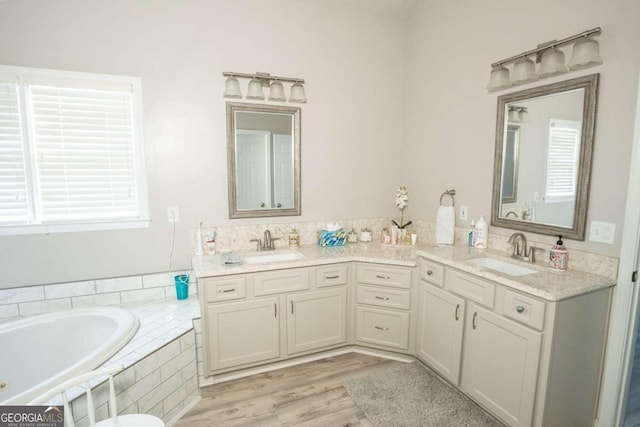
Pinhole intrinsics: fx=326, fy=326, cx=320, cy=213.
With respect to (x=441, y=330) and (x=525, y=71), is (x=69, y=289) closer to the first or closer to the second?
(x=441, y=330)

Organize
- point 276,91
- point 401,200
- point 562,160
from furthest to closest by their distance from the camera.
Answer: point 401,200
point 276,91
point 562,160

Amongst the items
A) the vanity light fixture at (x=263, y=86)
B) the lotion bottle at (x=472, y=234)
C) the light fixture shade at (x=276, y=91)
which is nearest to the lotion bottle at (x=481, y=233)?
the lotion bottle at (x=472, y=234)

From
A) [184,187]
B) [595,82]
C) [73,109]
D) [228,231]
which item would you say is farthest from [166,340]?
[595,82]

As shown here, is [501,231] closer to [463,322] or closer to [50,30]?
[463,322]

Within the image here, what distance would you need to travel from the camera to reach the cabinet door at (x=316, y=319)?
2525 millimetres

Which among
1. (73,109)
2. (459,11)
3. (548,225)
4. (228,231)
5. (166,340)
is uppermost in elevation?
(459,11)

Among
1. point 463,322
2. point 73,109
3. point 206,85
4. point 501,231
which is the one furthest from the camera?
point 206,85

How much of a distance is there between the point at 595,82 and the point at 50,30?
3.45m

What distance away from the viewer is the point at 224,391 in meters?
2.29

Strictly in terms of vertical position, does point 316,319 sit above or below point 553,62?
below

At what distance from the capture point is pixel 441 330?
2348 millimetres

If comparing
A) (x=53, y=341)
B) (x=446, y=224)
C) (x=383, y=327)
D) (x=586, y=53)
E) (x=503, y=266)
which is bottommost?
(x=383, y=327)

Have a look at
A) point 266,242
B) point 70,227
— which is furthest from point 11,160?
point 266,242

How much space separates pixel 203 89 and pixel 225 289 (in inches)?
62.5
